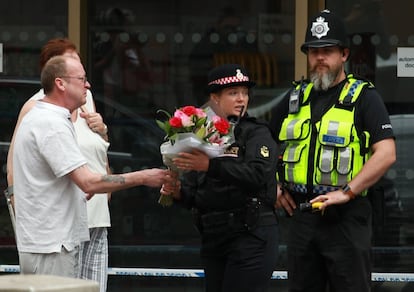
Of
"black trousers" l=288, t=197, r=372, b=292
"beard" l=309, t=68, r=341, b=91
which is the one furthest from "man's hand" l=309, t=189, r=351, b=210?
Answer: "beard" l=309, t=68, r=341, b=91

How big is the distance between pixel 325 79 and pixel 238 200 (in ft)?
2.85

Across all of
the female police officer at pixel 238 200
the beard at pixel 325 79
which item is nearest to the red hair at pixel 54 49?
the female police officer at pixel 238 200

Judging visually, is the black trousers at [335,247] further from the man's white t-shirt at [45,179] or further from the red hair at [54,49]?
the red hair at [54,49]

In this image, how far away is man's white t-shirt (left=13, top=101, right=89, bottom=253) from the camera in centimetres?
545

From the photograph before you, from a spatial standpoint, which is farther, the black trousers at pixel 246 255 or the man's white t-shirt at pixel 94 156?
the man's white t-shirt at pixel 94 156

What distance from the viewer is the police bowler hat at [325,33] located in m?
6.04

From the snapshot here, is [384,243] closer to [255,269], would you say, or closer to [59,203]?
[255,269]

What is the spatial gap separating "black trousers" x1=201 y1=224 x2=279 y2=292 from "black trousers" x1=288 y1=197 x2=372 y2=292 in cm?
27

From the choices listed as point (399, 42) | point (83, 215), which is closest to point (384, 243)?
point (399, 42)

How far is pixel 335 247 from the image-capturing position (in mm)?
5969

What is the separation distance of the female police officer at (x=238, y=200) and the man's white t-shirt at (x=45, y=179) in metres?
0.60

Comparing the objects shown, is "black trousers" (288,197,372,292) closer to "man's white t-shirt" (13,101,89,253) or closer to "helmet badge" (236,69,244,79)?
"helmet badge" (236,69,244,79)

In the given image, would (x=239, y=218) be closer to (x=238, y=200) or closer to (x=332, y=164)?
(x=238, y=200)

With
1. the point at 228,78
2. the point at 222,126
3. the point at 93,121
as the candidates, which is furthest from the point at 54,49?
the point at 222,126
